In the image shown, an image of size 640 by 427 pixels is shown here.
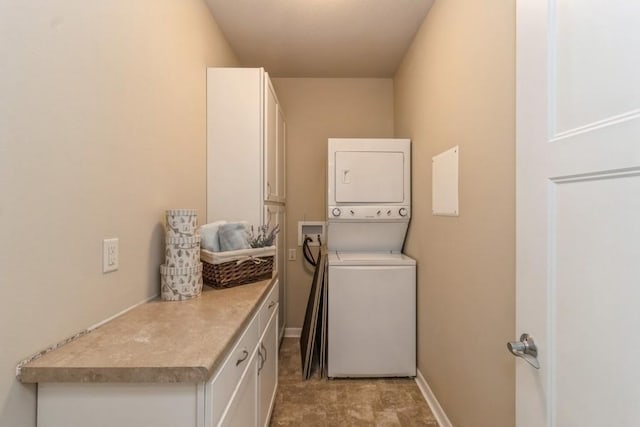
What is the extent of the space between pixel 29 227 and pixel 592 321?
1338 millimetres

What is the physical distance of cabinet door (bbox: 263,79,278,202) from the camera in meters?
2.27

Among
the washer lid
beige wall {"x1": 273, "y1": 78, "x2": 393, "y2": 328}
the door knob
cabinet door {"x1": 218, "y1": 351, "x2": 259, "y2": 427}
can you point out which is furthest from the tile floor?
the door knob

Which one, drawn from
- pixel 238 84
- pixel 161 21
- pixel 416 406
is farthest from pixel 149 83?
pixel 416 406

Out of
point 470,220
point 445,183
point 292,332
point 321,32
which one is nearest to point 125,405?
point 470,220

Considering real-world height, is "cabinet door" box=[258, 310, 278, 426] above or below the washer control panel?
below

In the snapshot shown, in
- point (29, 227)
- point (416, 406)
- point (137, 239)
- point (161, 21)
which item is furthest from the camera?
point (416, 406)

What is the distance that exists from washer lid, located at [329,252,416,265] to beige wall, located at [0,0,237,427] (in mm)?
1287

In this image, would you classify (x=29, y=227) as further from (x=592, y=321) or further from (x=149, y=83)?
(x=592, y=321)

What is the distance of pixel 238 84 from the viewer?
2225 mm

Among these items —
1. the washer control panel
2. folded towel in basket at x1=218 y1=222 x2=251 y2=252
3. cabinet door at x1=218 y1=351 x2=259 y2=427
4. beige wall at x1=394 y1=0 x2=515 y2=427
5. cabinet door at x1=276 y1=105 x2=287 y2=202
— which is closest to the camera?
cabinet door at x1=218 y1=351 x2=259 y2=427

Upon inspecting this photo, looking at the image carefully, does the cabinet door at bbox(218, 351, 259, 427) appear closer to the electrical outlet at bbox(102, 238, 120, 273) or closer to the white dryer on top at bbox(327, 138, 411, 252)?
the electrical outlet at bbox(102, 238, 120, 273)

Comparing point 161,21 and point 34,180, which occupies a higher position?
point 161,21

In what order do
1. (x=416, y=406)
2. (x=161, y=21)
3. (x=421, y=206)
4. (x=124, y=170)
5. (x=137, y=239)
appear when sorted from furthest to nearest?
1. (x=421, y=206)
2. (x=416, y=406)
3. (x=161, y=21)
4. (x=137, y=239)
5. (x=124, y=170)

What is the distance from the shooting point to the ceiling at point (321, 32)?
221 centimetres
